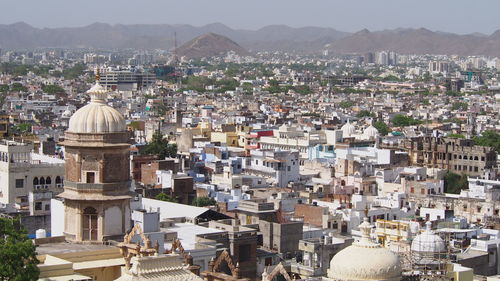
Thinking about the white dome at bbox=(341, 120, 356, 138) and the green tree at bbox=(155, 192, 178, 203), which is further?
the white dome at bbox=(341, 120, 356, 138)

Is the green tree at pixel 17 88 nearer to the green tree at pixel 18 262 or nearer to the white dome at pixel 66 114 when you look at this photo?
the white dome at pixel 66 114

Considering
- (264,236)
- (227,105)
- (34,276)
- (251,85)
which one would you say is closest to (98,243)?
(34,276)

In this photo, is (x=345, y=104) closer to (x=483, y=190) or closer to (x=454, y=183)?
(x=454, y=183)

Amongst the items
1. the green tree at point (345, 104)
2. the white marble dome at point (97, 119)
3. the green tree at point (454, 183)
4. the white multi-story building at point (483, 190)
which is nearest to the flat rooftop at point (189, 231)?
the white marble dome at point (97, 119)

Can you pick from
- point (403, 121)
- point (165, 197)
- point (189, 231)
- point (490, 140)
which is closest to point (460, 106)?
point (403, 121)

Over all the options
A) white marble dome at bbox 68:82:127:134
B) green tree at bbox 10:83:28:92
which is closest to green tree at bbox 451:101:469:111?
green tree at bbox 10:83:28:92

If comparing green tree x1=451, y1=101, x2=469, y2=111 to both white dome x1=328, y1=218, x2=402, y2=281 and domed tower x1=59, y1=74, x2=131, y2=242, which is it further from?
white dome x1=328, y1=218, x2=402, y2=281
